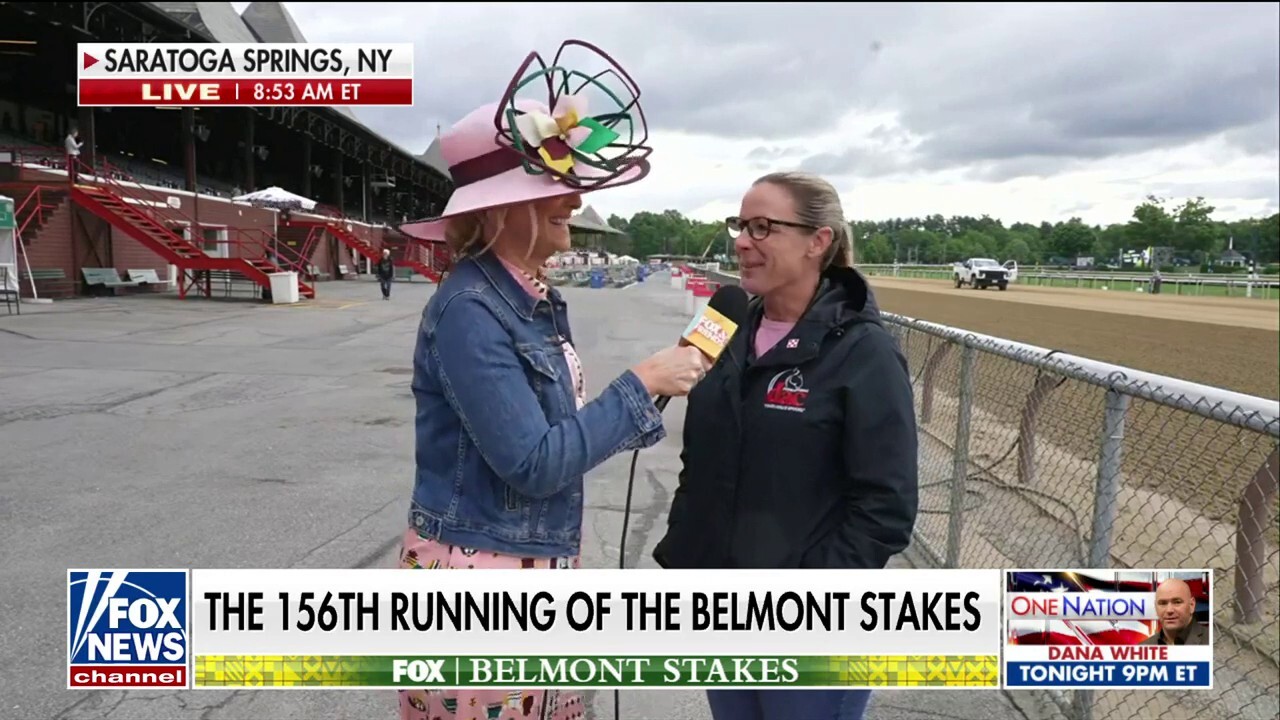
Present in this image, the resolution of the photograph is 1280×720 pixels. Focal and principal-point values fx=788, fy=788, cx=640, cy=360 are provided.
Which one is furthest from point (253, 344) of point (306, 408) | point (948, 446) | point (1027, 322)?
point (1027, 322)

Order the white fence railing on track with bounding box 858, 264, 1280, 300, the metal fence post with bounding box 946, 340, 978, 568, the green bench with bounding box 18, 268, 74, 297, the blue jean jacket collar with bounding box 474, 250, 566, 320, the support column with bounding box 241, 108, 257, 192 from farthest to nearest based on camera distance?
the white fence railing on track with bounding box 858, 264, 1280, 300, the support column with bounding box 241, 108, 257, 192, the green bench with bounding box 18, 268, 74, 297, the metal fence post with bounding box 946, 340, 978, 568, the blue jean jacket collar with bounding box 474, 250, 566, 320

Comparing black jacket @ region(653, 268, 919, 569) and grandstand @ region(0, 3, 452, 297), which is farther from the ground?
grandstand @ region(0, 3, 452, 297)

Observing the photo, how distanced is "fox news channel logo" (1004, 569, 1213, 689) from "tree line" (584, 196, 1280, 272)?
4665 centimetres

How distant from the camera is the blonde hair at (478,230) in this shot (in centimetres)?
161

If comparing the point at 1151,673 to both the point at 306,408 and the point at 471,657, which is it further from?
the point at 306,408

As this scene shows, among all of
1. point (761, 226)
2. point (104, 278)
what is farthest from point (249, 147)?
point (761, 226)

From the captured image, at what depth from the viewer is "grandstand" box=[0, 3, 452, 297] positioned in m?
17.7

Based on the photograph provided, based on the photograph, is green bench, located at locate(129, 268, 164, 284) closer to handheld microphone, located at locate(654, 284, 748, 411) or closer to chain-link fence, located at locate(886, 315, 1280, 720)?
chain-link fence, located at locate(886, 315, 1280, 720)

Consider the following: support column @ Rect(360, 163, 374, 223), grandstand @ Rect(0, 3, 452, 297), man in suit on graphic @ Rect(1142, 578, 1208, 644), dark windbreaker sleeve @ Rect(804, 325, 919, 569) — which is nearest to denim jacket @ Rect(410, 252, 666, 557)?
grandstand @ Rect(0, 3, 452, 297)

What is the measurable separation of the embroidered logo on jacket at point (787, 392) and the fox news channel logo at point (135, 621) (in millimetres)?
1676

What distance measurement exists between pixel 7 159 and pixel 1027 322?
82.2 ft

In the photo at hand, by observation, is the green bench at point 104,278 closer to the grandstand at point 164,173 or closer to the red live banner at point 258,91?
the grandstand at point 164,173

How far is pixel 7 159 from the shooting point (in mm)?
17500

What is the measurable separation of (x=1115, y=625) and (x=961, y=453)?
194 cm
